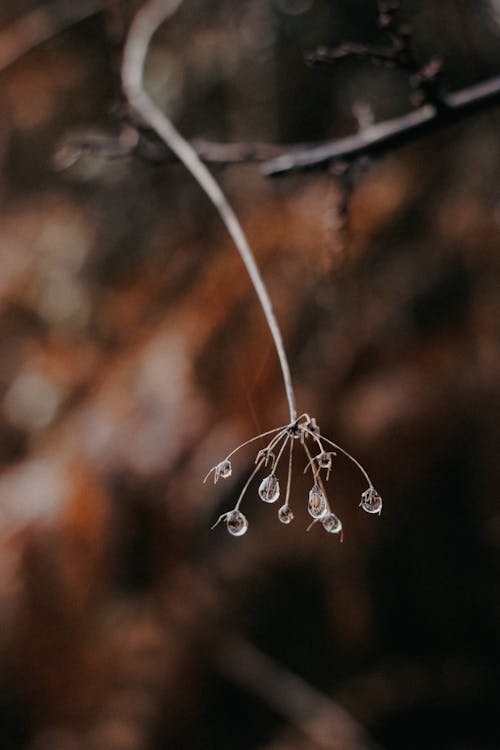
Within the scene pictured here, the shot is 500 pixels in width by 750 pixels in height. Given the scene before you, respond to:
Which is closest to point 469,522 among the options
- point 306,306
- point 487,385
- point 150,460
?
point 487,385

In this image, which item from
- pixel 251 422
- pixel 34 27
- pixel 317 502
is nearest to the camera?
pixel 317 502

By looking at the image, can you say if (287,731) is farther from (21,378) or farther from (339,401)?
(21,378)

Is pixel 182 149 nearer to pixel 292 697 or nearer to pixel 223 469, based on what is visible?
pixel 223 469

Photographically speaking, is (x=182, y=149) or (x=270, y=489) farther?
(x=182, y=149)

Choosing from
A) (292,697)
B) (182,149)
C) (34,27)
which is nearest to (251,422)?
(292,697)

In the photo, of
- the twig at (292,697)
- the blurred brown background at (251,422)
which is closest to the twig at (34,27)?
the blurred brown background at (251,422)

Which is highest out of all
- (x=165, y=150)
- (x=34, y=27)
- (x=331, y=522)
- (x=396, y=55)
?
(x=34, y=27)
